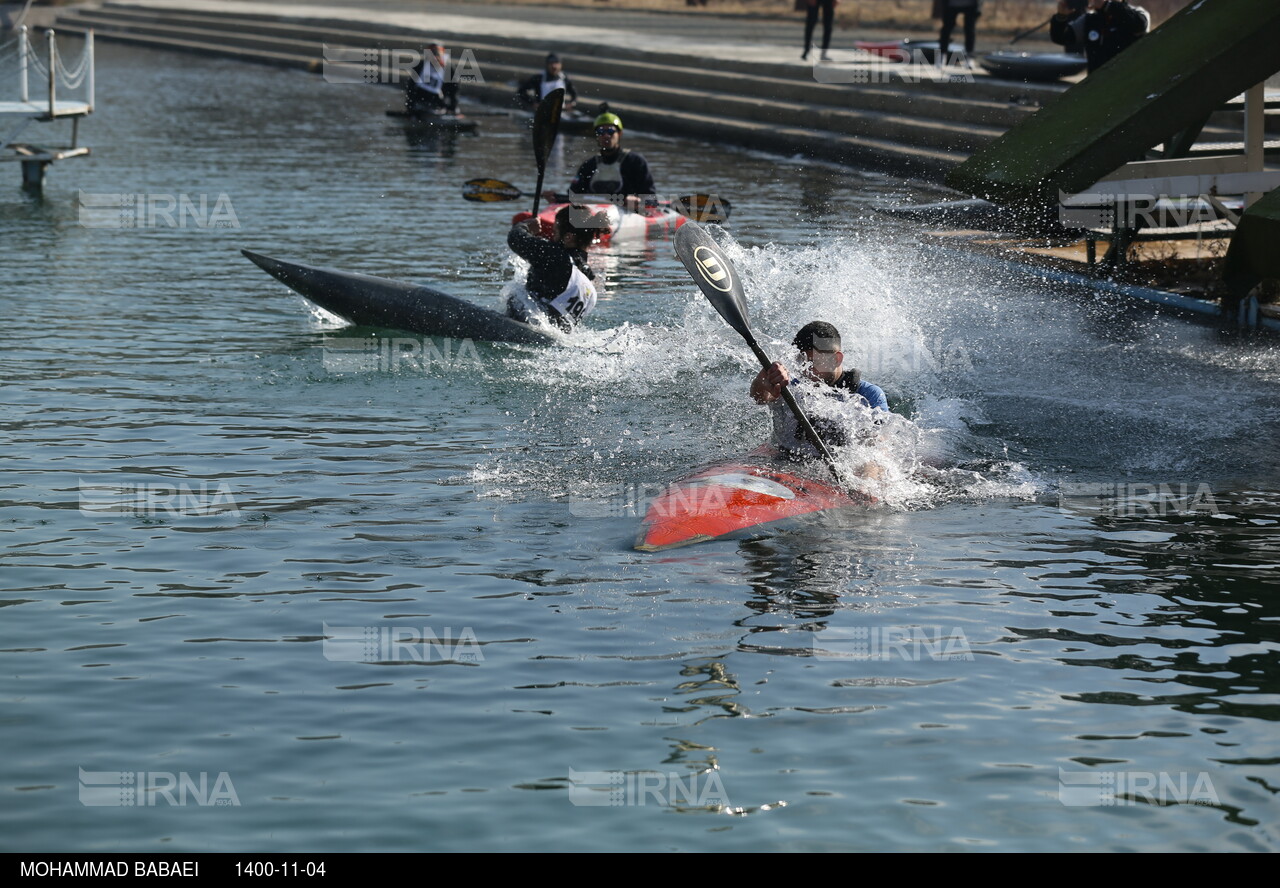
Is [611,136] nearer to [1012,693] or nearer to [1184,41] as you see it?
[1184,41]

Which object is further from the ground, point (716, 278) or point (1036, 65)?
point (1036, 65)

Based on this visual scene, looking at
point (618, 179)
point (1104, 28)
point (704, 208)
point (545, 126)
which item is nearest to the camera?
point (545, 126)

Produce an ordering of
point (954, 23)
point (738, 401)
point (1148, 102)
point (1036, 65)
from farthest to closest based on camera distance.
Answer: point (954, 23) → point (1036, 65) → point (1148, 102) → point (738, 401)

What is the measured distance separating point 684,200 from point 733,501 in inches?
435

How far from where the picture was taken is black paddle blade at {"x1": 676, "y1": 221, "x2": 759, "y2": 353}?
9.51 metres

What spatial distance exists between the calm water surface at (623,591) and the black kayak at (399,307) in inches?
6.0

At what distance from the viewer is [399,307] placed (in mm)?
13305

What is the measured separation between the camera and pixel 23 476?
938cm

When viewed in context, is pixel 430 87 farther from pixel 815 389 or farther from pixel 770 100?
pixel 815 389

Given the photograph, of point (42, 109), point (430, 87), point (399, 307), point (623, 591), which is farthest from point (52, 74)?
point (623, 591)

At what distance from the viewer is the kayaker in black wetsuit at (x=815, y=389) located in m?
8.78

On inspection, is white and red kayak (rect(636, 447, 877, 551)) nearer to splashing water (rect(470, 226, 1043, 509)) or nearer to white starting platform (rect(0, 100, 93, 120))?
splashing water (rect(470, 226, 1043, 509))

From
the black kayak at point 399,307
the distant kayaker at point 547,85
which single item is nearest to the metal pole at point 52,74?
the black kayak at point 399,307

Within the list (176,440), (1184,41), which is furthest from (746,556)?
(1184,41)
